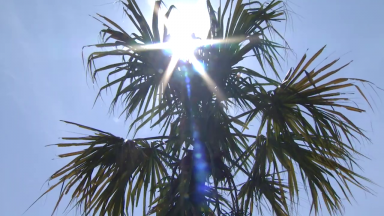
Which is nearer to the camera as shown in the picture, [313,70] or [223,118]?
[313,70]

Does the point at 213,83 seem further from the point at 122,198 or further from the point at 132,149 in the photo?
the point at 122,198

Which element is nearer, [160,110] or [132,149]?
[132,149]

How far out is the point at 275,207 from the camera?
4.52 m

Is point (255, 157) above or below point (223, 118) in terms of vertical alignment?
below

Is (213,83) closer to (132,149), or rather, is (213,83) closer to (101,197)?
(132,149)

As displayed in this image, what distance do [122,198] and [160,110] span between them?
109 centimetres

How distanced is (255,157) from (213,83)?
927 millimetres

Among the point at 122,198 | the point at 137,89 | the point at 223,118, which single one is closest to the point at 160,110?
the point at 137,89

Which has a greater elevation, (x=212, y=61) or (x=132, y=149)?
(x=212, y=61)

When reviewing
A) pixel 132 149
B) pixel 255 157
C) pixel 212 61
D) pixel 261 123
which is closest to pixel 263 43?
pixel 212 61

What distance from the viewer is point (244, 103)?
4.41 meters

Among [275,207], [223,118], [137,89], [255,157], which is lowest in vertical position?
[275,207]

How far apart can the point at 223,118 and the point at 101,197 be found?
1526mm

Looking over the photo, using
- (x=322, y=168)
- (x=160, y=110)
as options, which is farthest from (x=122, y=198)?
(x=322, y=168)
